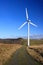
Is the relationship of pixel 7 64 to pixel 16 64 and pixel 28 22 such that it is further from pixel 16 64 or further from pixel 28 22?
pixel 28 22

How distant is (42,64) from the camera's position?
78.2 ft

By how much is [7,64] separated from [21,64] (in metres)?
1.71

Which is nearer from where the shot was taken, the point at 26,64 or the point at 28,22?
the point at 26,64

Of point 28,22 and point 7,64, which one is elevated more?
A: point 28,22

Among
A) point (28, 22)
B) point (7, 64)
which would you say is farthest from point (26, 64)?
point (28, 22)

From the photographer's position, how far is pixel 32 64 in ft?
78.1

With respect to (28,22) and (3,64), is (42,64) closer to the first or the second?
(3,64)

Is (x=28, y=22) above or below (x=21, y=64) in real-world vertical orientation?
above

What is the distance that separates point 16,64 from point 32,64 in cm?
196

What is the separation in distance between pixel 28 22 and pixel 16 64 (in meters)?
70.9

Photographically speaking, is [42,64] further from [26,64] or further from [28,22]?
[28,22]

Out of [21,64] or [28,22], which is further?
[28,22]

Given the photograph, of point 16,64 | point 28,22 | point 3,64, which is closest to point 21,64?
point 16,64

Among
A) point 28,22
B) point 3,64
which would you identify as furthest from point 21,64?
point 28,22
